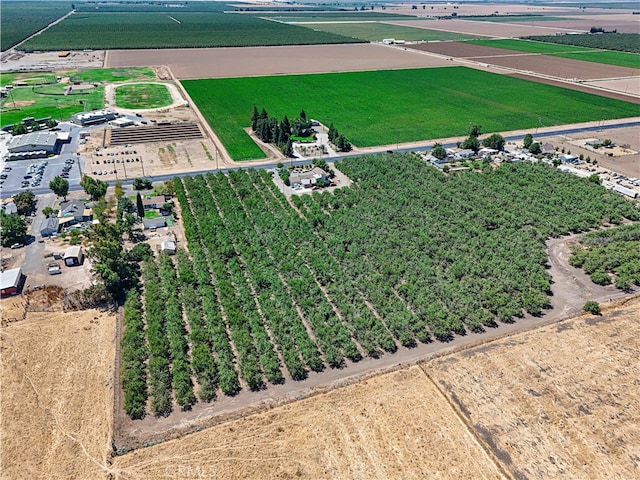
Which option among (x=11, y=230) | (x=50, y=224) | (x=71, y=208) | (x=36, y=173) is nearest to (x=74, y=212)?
(x=71, y=208)

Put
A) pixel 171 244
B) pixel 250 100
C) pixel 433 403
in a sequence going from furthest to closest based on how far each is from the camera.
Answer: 1. pixel 250 100
2. pixel 171 244
3. pixel 433 403

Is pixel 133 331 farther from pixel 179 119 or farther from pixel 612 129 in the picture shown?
pixel 612 129

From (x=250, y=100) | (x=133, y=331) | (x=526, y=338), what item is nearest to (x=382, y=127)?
(x=250, y=100)

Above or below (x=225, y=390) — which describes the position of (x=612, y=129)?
above

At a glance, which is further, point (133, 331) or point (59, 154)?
point (59, 154)

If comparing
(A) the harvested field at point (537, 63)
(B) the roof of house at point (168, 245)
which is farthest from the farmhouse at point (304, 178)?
(A) the harvested field at point (537, 63)

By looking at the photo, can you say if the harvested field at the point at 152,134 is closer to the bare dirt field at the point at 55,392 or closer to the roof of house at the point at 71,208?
the roof of house at the point at 71,208

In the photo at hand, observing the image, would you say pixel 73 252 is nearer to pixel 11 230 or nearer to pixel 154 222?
pixel 11 230
